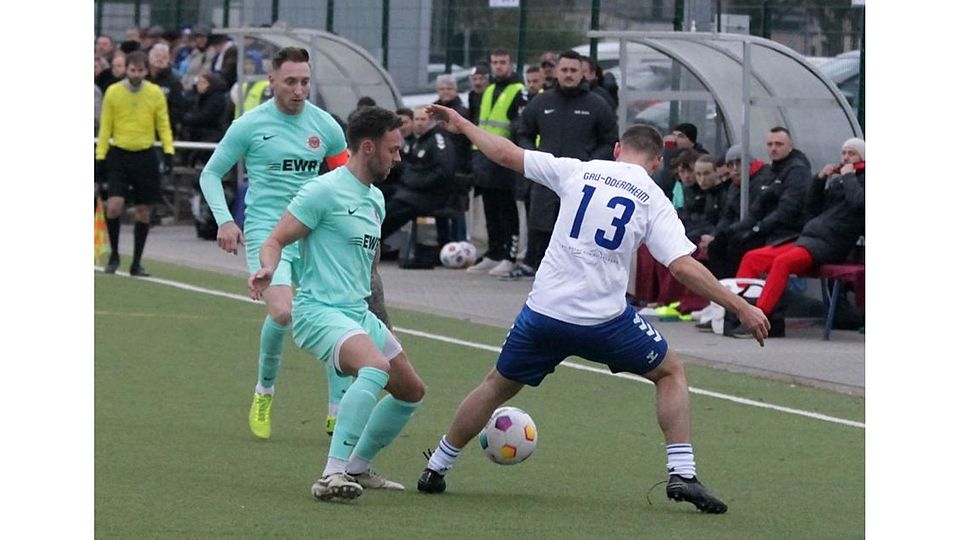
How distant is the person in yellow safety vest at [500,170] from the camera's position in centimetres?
2008

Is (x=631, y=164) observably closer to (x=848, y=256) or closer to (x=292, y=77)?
(x=292, y=77)

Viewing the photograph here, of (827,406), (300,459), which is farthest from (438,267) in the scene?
(300,459)

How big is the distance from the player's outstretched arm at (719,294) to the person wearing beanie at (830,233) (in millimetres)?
7017

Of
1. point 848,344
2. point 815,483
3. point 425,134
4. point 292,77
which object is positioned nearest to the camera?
point 815,483

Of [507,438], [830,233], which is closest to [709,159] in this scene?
[830,233]

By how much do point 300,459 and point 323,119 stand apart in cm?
214

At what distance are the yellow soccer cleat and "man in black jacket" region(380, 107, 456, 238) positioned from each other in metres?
10.2

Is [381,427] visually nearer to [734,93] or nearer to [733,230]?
[733,230]

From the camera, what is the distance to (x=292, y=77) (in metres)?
10.5

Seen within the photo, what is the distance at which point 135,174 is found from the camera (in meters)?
19.5

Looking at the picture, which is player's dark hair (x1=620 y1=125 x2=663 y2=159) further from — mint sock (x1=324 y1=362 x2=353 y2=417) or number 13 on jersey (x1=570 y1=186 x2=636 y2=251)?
mint sock (x1=324 y1=362 x2=353 y2=417)

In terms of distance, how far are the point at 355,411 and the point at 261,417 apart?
2.18m

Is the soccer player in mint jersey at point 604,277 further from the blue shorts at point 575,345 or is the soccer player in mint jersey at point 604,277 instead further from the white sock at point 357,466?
the white sock at point 357,466

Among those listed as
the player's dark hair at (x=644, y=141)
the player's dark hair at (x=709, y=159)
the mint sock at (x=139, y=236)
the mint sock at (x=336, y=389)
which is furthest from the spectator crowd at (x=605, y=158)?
the player's dark hair at (x=644, y=141)
